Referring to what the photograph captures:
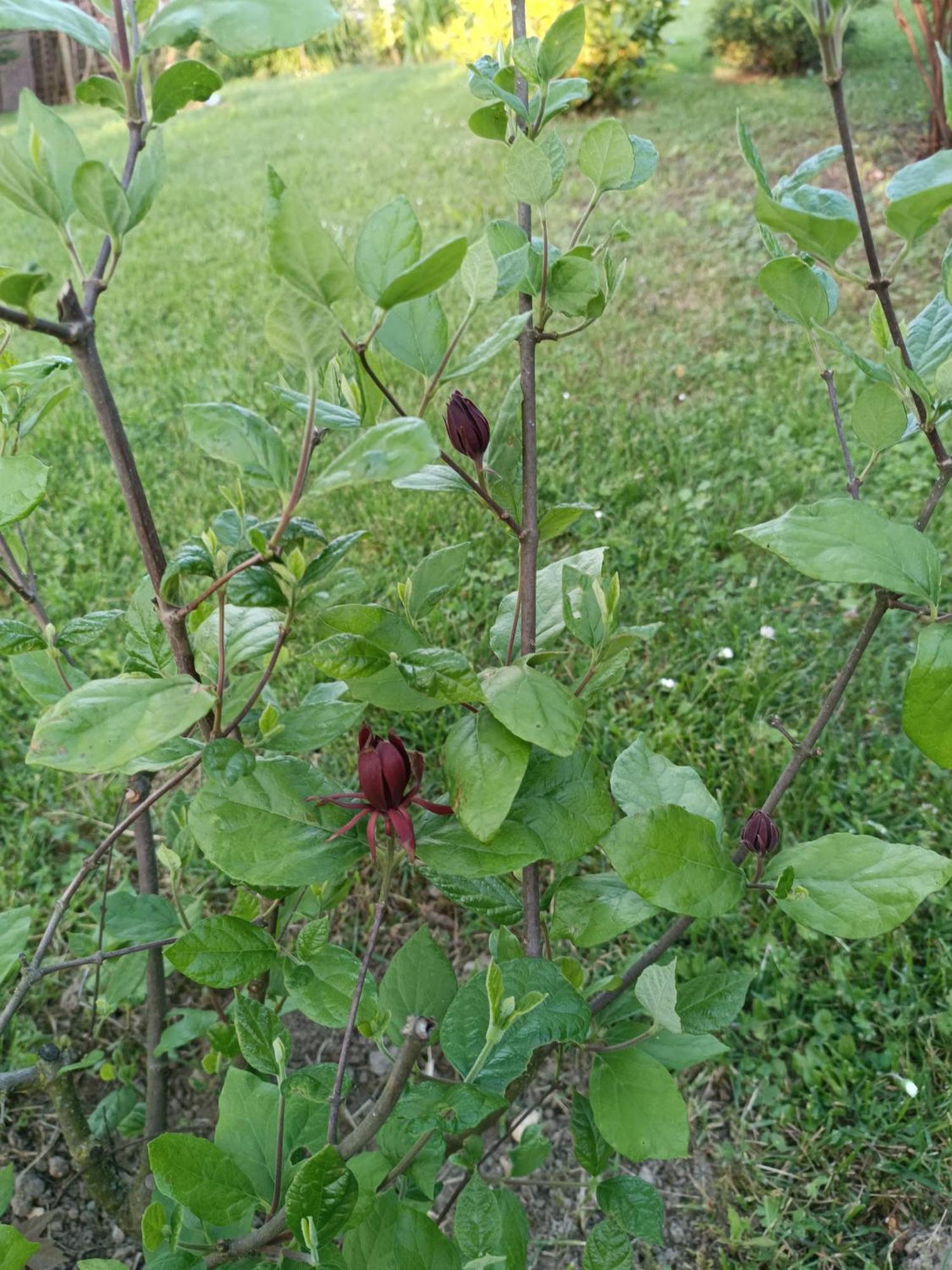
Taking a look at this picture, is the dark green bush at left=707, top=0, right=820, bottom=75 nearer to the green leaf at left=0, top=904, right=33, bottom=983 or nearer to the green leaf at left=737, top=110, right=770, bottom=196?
the green leaf at left=737, top=110, right=770, bottom=196

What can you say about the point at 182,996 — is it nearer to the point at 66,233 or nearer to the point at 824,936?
A: the point at 824,936

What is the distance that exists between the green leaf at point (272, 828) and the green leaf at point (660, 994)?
309 millimetres

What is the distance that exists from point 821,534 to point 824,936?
1109 millimetres

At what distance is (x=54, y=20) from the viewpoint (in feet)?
2.29

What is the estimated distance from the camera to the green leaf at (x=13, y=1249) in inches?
33.5

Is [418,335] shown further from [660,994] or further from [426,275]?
[660,994]

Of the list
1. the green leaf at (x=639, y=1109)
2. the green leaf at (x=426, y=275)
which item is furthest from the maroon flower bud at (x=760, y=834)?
the green leaf at (x=426, y=275)

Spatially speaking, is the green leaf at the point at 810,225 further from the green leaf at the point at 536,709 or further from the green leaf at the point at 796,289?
the green leaf at the point at 536,709

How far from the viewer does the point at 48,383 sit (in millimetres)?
1054

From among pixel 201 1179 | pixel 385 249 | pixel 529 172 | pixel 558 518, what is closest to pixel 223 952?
pixel 201 1179

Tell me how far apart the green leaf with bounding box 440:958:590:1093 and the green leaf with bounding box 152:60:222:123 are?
29.9 inches

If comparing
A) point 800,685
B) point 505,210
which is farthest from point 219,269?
point 800,685

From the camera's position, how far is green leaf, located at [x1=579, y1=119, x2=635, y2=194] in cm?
85

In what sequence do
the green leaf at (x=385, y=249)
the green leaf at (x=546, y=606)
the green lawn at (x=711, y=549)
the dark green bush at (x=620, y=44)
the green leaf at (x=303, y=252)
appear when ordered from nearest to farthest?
the green leaf at (x=303, y=252) → the green leaf at (x=385, y=249) → the green leaf at (x=546, y=606) → the green lawn at (x=711, y=549) → the dark green bush at (x=620, y=44)
